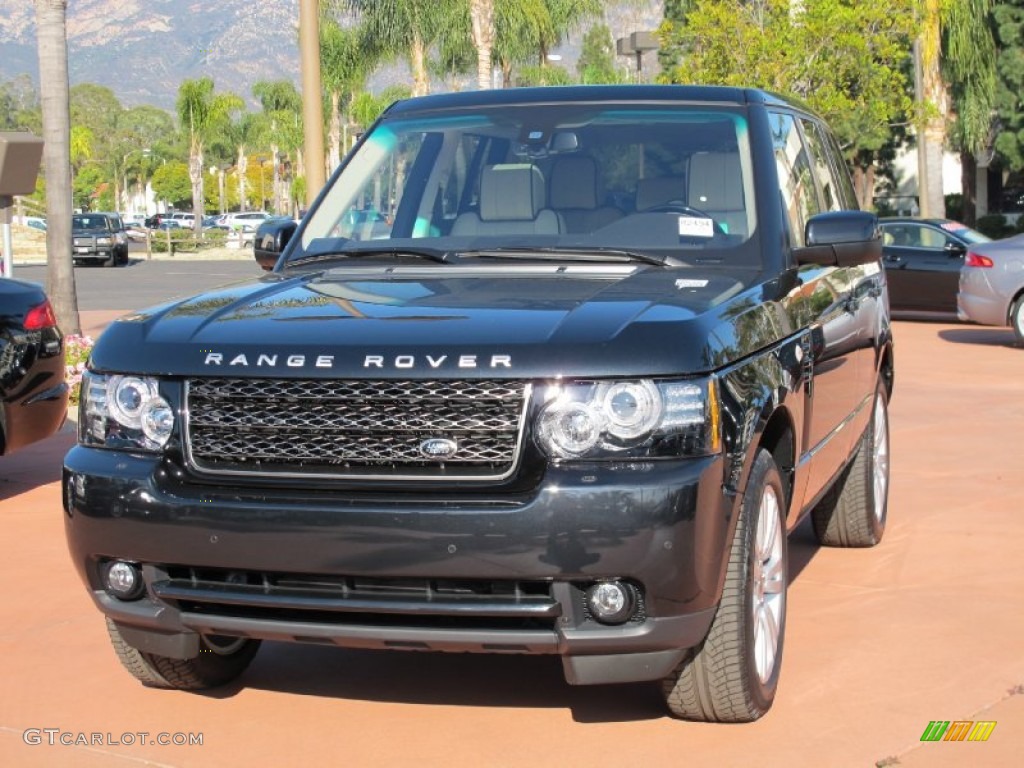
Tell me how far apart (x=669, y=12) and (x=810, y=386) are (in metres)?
59.0

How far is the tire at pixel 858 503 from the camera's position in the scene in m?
7.32

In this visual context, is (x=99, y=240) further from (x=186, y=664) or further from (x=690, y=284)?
(x=690, y=284)

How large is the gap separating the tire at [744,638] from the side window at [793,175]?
132 cm

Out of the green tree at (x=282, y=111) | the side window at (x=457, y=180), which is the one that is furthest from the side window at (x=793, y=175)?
the green tree at (x=282, y=111)

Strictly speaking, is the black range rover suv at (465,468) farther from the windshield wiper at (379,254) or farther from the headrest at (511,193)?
the headrest at (511,193)

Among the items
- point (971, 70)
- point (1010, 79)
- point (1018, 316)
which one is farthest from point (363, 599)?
point (1010, 79)

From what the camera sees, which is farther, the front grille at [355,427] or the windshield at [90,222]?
the windshield at [90,222]

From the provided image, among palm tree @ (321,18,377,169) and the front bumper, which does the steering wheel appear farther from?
palm tree @ (321,18,377,169)

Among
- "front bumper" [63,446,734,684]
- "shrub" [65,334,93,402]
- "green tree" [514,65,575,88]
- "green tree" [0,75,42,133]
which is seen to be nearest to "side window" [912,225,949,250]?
"shrub" [65,334,93,402]

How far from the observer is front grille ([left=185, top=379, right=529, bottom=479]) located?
431 cm

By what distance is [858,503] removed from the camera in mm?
7344

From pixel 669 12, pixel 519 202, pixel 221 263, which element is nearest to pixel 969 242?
pixel 519 202

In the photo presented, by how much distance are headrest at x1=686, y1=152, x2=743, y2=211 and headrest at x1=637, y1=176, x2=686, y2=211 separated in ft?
0.13

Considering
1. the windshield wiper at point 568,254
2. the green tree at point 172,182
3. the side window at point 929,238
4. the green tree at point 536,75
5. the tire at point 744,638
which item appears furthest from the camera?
the green tree at point 172,182
